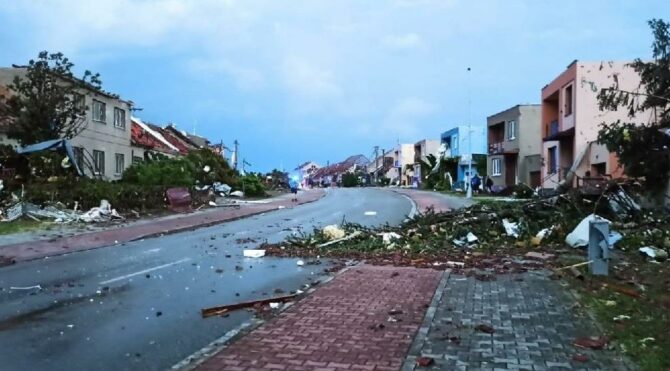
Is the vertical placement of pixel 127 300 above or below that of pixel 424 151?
below

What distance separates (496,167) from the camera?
60125 mm

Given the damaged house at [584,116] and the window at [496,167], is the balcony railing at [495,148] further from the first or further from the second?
the damaged house at [584,116]

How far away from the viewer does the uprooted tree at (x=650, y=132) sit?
15781 millimetres

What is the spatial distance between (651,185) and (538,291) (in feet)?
31.6

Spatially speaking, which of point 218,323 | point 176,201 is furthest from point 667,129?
point 176,201

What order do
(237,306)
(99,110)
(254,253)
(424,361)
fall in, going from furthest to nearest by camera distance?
1. (99,110)
2. (254,253)
3. (237,306)
4. (424,361)

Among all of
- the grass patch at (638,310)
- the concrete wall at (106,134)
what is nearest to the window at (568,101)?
the concrete wall at (106,134)

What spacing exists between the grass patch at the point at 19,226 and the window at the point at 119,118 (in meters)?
17.8

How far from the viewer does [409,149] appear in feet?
370

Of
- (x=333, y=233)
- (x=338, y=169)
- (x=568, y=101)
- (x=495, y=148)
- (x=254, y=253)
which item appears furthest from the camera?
(x=338, y=169)

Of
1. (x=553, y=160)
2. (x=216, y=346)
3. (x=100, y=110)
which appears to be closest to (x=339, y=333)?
(x=216, y=346)

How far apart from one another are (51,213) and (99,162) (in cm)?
1430

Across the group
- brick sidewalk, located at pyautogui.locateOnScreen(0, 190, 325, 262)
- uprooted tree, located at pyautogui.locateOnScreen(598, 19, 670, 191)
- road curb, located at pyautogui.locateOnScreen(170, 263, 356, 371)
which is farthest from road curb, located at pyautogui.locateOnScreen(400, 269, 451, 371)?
brick sidewalk, located at pyautogui.locateOnScreen(0, 190, 325, 262)

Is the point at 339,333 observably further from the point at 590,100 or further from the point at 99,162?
the point at 99,162
